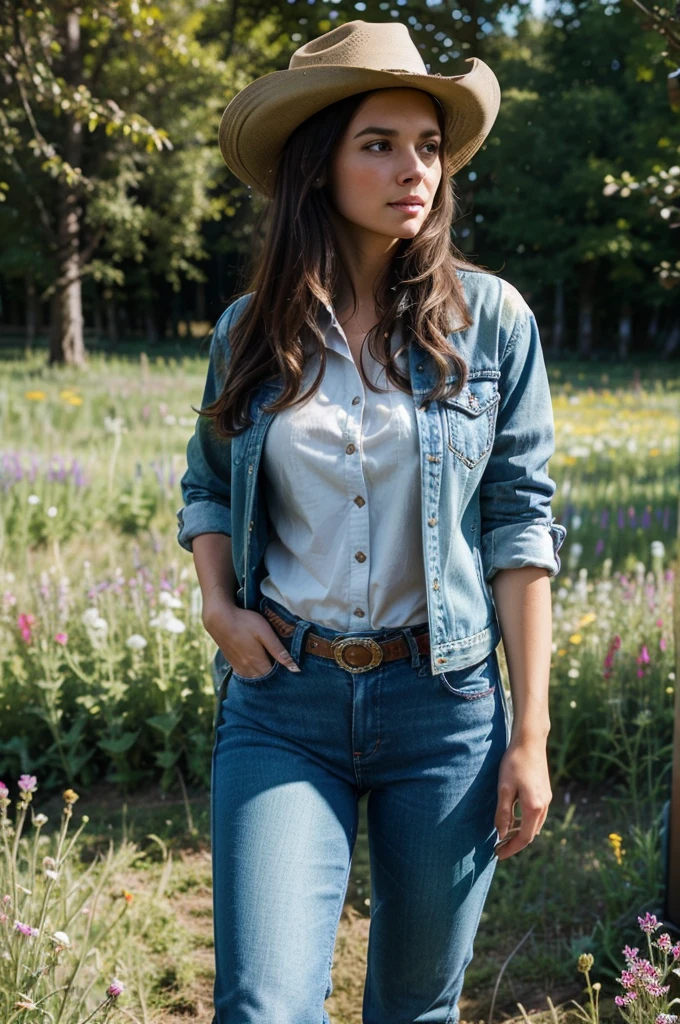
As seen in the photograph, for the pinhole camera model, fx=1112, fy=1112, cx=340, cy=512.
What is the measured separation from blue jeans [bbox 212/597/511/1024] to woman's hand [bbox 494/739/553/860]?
0.12 ft

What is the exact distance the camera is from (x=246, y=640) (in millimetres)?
2078

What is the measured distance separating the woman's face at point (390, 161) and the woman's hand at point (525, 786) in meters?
0.99

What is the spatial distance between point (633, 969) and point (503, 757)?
41 centimetres

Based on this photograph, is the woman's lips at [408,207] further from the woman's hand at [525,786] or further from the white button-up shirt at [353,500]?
the woman's hand at [525,786]

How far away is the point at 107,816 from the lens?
405 centimetres

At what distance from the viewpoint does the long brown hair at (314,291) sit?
2084 millimetres

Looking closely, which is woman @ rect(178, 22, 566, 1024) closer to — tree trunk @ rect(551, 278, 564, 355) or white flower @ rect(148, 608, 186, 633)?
white flower @ rect(148, 608, 186, 633)

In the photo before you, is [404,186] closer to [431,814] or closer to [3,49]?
[431,814]

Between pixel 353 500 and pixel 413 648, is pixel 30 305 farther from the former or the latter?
pixel 413 648

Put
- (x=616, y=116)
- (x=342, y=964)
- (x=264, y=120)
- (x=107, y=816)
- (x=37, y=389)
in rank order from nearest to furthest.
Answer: (x=264, y=120) → (x=342, y=964) → (x=107, y=816) → (x=37, y=389) → (x=616, y=116)

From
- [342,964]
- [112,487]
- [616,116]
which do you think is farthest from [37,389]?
[616,116]

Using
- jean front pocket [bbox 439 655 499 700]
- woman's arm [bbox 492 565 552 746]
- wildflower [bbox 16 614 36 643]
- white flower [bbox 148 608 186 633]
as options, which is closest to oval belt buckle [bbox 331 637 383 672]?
jean front pocket [bbox 439 655 499 700]

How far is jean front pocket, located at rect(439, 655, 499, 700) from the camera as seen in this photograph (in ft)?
6.54

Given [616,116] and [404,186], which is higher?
[616,116]
